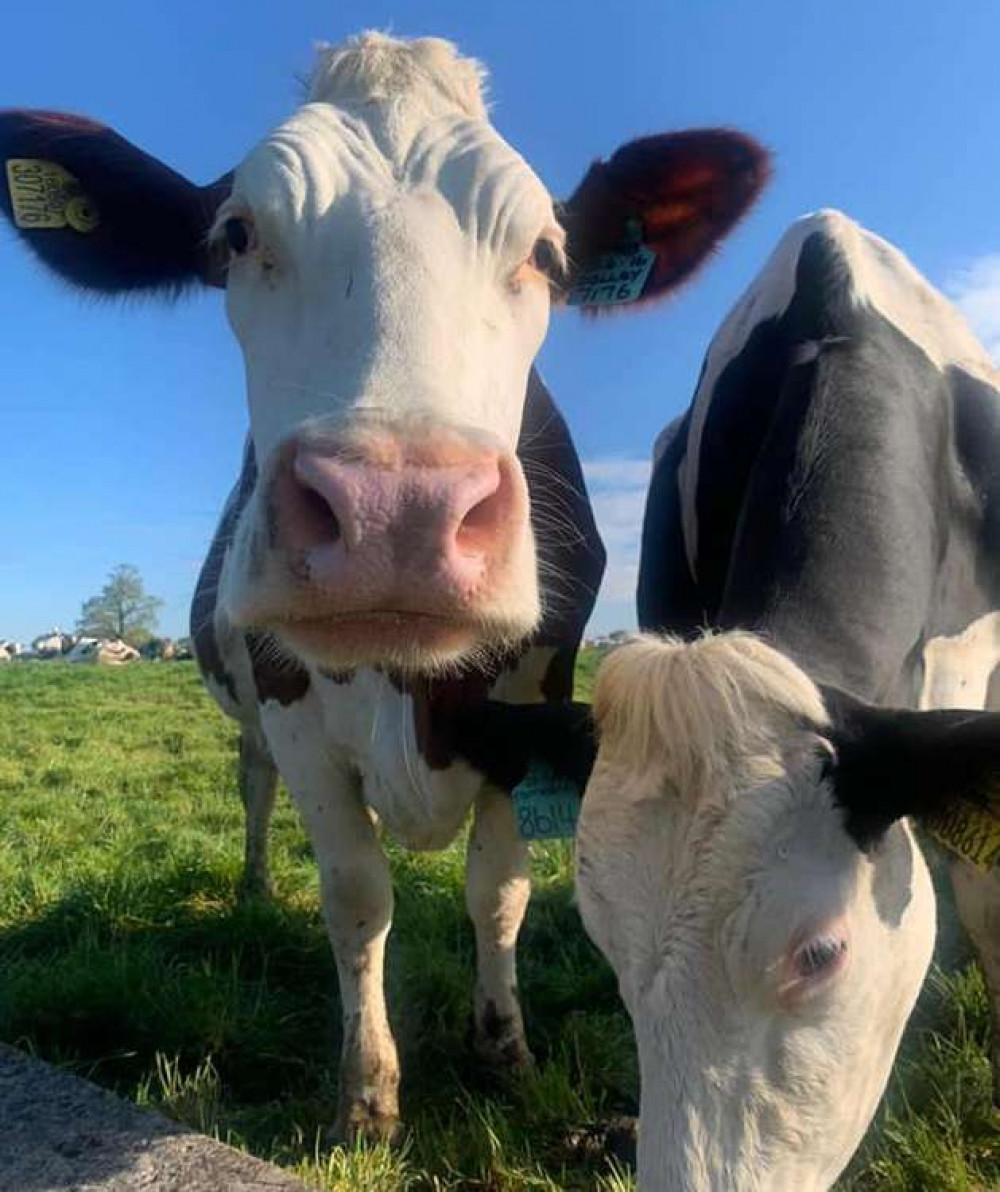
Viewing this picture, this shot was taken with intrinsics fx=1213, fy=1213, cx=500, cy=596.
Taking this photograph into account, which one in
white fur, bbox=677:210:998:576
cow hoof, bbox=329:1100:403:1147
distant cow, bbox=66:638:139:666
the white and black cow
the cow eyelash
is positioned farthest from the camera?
distant cow, bbox=66:638:139:666

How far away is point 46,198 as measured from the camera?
3395 millimetres

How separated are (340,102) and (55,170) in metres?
0.87

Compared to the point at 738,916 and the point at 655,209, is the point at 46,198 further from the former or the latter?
the point at 738,916

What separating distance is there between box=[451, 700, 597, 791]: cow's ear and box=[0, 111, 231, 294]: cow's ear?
59.5 inches

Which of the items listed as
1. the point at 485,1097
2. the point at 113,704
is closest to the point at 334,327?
the point at 485,1097

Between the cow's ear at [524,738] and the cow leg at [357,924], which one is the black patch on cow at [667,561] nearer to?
the cow leg at [357,924]

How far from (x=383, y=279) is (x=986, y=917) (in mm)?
2345

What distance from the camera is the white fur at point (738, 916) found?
1.96m

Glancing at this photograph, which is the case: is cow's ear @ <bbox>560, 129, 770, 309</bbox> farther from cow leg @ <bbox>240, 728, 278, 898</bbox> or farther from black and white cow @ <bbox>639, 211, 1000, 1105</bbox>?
cow leg @ <bbox>240, 728, 278, 898</bbox>

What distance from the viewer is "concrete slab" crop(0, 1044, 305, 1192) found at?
268 centimetres

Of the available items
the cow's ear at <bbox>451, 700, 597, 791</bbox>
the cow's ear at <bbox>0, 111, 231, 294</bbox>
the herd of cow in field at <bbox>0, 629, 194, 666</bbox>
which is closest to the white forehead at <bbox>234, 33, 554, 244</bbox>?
the cow's ear at <bbox>0, 111, 231, 294</bbox>

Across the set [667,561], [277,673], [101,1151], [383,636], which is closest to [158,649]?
[667,561]

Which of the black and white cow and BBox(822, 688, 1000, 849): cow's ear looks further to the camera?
the black and white cow

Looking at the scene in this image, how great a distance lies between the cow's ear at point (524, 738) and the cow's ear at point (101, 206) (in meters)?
1.51
